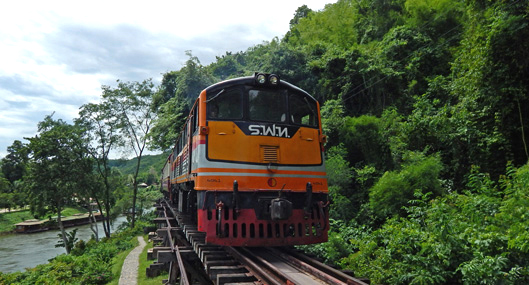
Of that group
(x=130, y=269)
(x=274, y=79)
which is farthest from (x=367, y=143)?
(x=130, y=269)

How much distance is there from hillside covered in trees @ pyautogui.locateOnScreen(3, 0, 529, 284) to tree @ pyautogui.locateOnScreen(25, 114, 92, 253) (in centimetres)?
842

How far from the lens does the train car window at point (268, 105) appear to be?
7105 mm

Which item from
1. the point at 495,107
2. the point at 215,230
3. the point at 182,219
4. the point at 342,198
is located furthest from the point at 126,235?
the point at 495,107

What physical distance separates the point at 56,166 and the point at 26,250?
14.3 metres

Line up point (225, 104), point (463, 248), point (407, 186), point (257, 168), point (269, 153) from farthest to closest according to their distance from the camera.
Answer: point (407, 186) < point (225, 104) < point (269, 153) < point (257, 168) < point (463, 248)

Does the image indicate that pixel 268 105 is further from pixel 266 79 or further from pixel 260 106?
pixel 266 79

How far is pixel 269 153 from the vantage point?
22.5 ft

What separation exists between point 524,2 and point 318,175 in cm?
781

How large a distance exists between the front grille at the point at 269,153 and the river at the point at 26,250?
2645 cm

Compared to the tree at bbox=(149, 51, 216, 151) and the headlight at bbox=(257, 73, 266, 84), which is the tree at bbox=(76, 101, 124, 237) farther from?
the headlight at bbox=(257, 73, 266, 84)

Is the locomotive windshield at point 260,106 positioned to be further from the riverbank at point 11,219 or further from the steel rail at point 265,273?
the riverbank at point 11,219

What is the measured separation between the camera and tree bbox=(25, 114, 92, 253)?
26406mm

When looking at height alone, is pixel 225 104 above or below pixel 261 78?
below

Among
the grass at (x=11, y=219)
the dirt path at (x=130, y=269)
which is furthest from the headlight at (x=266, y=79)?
the grass at (x=11, y=219)
